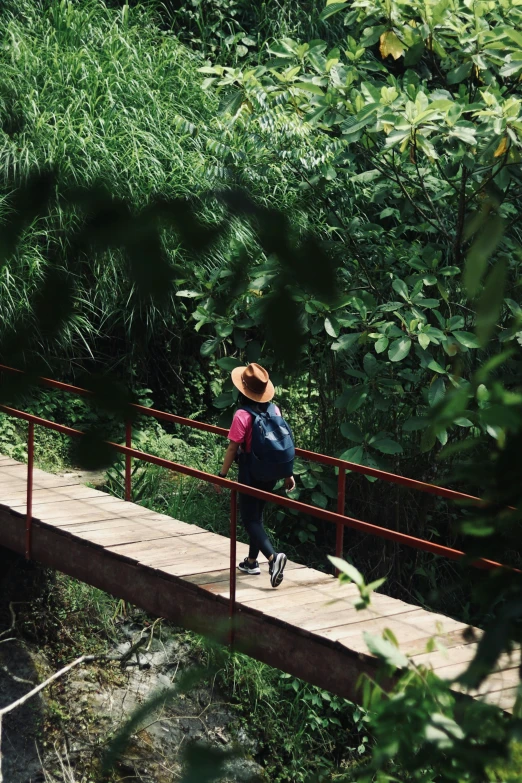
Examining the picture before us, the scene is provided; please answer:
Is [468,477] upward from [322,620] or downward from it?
upward

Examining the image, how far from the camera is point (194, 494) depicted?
826 cm

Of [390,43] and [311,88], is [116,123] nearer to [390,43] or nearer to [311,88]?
[390,43]

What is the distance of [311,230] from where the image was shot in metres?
1.01

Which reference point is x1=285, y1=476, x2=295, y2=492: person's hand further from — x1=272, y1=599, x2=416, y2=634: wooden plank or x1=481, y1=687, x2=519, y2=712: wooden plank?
x1=481, y1=687, x2=519, y2=712: wooden plank

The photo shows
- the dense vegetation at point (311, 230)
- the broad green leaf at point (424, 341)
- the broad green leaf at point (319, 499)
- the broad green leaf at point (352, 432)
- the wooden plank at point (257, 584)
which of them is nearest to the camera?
the dense vegetation at point (311, 230)

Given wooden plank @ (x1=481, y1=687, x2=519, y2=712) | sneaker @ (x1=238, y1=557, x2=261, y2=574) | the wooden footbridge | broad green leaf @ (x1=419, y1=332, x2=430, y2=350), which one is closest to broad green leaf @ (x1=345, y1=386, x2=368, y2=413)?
broad green leaf @ (x1=419, y1=332, x2=430, y2=350)

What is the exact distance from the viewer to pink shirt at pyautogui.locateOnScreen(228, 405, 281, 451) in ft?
17.3

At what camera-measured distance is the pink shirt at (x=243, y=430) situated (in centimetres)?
527

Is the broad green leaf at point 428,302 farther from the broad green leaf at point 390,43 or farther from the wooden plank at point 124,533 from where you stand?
→ the wooden plank at point 124,533

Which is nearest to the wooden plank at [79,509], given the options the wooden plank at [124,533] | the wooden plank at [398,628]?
the wooden plank at [124,533]

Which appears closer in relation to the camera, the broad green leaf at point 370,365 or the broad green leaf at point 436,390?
the broad green leaf at point 436,390

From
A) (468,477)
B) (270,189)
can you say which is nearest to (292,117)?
(270,189)

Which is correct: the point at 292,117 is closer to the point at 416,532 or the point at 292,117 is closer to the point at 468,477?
the point at 416,532

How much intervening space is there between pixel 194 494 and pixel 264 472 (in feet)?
9.75
